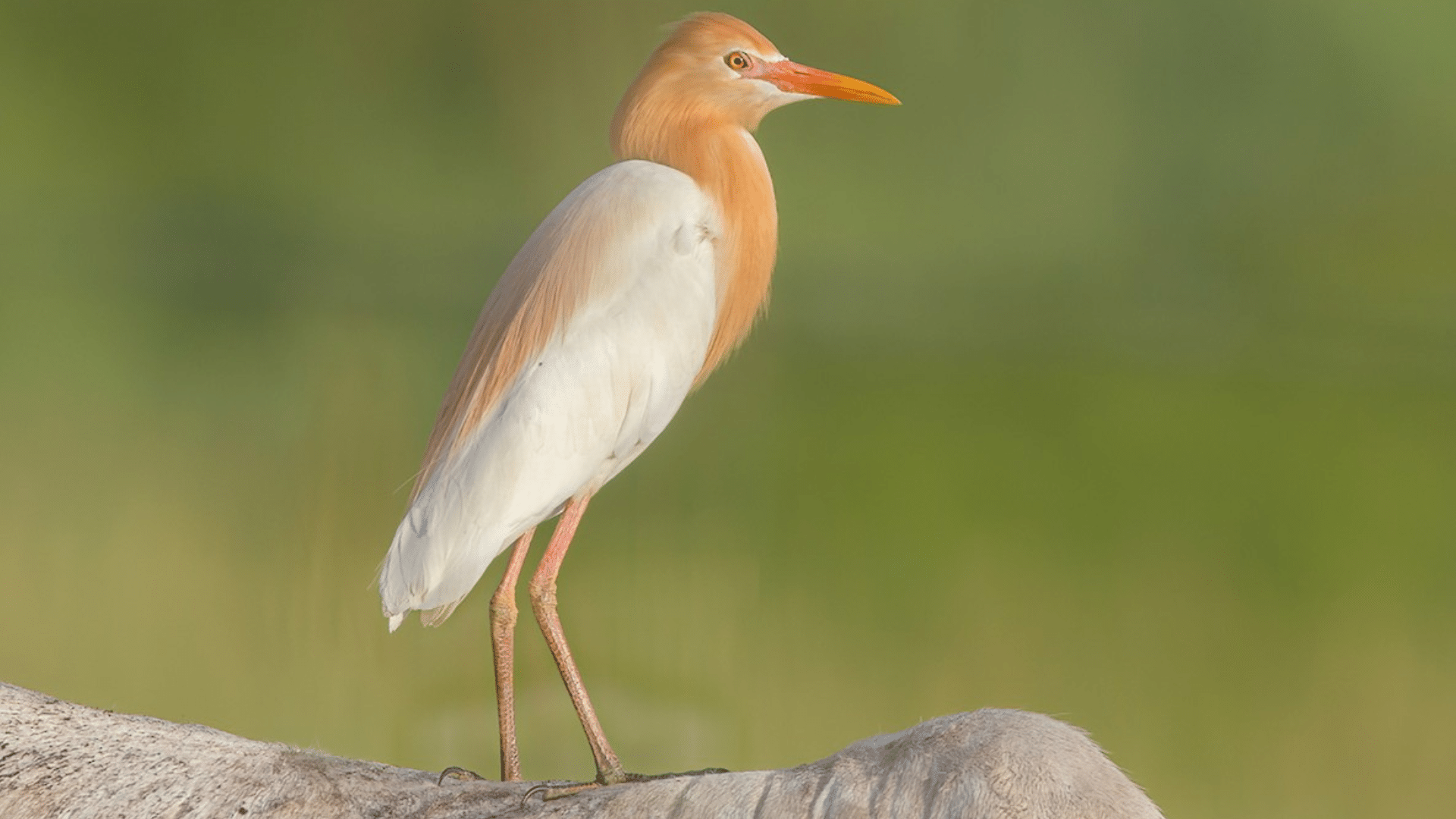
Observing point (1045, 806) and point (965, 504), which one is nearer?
point (1045, 806)

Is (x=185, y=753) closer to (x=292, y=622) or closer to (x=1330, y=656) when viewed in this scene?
(x=292, y=622)

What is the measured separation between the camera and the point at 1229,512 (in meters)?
2.69

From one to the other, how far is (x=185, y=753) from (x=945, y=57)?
6.78ft

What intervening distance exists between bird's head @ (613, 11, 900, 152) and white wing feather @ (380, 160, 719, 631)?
3.3 inches

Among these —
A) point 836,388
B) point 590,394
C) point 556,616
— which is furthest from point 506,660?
point 836,388

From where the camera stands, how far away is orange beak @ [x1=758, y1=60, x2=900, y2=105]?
149 cm

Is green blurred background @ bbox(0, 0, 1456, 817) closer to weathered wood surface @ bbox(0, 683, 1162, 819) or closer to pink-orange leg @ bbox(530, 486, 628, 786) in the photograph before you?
pink-orange leg @ bbox(530, 486, 628, 786)

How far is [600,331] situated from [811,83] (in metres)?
0.35

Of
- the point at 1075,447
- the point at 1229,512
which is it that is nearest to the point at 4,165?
the point at 1075,447

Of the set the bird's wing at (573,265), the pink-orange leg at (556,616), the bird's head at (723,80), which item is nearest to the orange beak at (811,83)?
the bird's head at (723,80)

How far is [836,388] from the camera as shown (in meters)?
2.80

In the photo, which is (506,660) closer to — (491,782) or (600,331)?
(491,782)

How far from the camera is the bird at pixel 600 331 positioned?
4.45 feet

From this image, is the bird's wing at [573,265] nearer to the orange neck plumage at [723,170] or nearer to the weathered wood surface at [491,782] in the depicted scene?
the orange neck plumage at [723,170]
